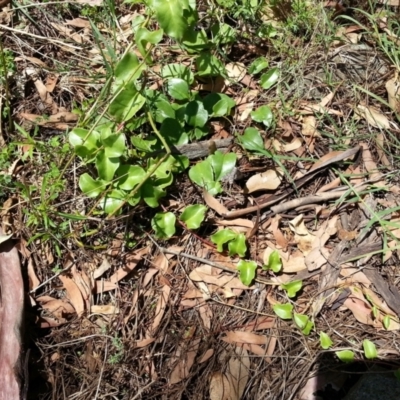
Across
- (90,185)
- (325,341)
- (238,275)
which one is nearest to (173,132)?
(90,185)

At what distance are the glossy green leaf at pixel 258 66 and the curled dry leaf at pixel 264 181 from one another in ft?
1.59

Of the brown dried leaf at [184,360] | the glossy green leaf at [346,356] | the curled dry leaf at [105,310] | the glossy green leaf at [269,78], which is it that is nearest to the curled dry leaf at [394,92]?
the glossy green leaf at [269,78]

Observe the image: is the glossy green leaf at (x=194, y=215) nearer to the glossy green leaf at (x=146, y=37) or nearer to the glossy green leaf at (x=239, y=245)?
the glossy green leaf at (x=239, y=245)

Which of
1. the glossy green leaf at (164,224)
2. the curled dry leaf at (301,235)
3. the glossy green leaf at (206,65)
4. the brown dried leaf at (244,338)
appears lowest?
the brown dried leaf at (244,338)

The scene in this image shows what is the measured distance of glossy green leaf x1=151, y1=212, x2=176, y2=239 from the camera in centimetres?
206

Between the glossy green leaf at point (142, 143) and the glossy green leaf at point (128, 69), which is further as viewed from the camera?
the glossy green leaf at point (142, 143)

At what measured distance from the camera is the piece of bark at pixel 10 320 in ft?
5.91

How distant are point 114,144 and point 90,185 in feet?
0.60

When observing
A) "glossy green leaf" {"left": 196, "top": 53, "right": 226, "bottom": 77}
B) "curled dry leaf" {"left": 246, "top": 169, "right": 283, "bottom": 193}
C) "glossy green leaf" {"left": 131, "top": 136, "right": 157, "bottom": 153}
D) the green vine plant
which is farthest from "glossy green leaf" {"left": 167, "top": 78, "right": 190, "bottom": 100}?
"curled dry leaf" {"left": 246, "top": 169, "right": 283, "bottom": 193}

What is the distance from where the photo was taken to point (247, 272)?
2043 mm

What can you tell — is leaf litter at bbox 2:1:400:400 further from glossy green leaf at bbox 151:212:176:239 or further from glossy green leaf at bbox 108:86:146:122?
glossy green leaf at bbox 108:86:146:122

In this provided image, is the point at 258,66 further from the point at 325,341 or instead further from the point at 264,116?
the point at 325,341

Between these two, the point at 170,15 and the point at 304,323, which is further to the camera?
the point at 304,323

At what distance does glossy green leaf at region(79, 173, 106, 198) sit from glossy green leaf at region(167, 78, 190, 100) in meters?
0.50
